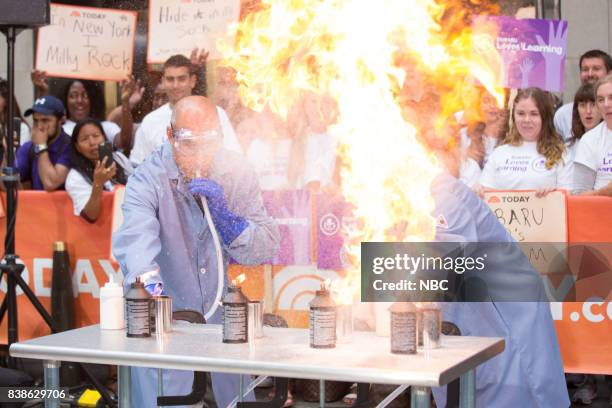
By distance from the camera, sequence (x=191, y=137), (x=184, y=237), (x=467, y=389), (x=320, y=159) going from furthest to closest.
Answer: (x=320, y=159), (x=184, y=237), (x=191, y=137), (x=467, y=389)

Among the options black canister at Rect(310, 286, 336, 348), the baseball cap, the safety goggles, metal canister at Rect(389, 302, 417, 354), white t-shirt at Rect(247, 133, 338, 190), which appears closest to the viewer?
metal canister at Rect(389, 302, 417, 354)

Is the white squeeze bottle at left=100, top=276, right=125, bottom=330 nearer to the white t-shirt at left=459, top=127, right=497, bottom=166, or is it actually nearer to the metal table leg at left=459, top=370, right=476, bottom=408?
the metal table leg at left=459, top=370, right=476, bottom=408

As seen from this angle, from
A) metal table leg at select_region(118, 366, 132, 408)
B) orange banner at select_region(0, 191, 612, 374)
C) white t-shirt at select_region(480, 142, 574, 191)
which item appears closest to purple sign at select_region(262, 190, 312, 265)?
orange banner at select_region(0, 191, 612, 374)

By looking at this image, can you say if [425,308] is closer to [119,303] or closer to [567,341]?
[119,303]

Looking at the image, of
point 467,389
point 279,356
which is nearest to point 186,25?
point 279,356

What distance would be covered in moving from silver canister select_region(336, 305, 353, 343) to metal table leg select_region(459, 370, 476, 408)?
0.48 m

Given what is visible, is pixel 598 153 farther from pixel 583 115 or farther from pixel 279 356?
pixel 279 356

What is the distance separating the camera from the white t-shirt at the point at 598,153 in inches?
237

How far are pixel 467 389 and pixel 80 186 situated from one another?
402 centimetres

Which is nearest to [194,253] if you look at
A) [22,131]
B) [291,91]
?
[291,91]

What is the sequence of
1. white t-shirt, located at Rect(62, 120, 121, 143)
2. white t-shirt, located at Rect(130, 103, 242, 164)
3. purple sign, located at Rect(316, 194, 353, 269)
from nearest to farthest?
1. purple sign, located at Rect(316, 194, 353, 269)
2. white t-shirt, located at Rect(130, 103, 242, 164)
3. white t-shirt, located at Rect(62, 120, 121, 143)

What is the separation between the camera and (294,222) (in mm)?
6316

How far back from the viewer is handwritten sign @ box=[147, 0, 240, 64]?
6.43 metres

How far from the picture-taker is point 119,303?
13.6 ft
